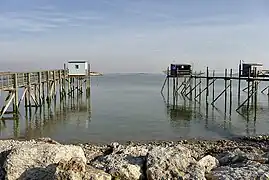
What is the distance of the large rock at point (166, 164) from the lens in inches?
318

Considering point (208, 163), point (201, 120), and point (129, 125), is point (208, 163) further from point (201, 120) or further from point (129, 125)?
point (201, 120)

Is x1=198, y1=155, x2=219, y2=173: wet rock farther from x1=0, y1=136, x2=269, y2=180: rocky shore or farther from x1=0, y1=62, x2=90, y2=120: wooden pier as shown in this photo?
x1=0, y1=62, x2=90, y2=120: wooden pier

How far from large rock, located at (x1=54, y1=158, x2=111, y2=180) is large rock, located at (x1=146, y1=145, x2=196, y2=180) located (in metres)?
1.27

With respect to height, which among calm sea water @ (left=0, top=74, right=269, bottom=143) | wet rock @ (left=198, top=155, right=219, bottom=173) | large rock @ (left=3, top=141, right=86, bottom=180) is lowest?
calm sea water @ (left=0, top=74, right=269, bottom=143)

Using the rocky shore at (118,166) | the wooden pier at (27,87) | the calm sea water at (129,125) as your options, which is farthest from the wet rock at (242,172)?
the wooden pier at (27,87)

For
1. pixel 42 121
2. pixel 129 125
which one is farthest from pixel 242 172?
pixel 42 121

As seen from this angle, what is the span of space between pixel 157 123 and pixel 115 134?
16.9ft

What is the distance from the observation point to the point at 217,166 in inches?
369

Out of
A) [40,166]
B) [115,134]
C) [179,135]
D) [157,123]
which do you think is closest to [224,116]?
[157,123]

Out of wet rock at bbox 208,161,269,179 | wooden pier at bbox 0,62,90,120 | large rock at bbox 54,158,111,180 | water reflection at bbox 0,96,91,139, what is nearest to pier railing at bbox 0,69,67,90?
wooden pier at bbox 0,62,90,120

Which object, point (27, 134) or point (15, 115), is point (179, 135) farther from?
point (15, 115)

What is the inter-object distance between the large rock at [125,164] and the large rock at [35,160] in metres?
0.86

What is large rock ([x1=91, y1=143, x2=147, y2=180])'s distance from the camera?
8.11 meters

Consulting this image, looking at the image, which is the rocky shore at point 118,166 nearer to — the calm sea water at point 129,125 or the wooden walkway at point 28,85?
the calm sea water at point 129,125
